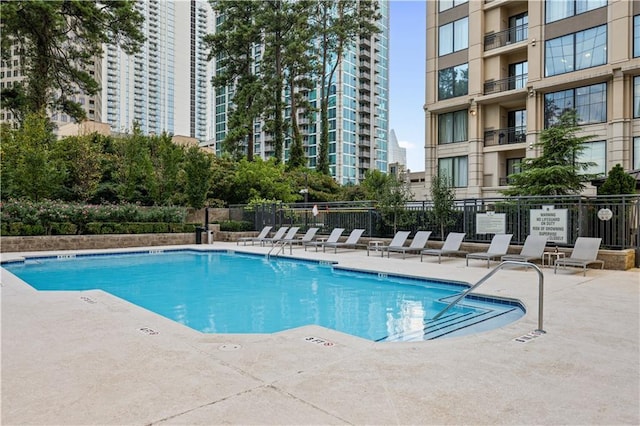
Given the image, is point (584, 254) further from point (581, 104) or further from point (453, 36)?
point (453, 36)

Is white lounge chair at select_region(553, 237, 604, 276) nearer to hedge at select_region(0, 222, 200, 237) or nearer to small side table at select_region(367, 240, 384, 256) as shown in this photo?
small side table at select_region(367, 240, 384, 256)

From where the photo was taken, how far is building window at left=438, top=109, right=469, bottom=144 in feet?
81.2

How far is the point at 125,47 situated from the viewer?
28.2 metres

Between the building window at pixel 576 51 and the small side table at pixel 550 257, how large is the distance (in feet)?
41.1

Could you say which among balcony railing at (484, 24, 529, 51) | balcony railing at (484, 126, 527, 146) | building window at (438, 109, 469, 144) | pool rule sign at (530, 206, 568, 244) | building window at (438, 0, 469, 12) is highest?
building window at (438, 0, 469, 12)

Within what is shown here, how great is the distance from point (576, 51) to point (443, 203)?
39.4 feet

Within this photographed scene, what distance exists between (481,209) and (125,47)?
2452 cm

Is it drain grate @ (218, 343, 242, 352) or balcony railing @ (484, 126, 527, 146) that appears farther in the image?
balcony railing @ (484, 126, 527, 146)

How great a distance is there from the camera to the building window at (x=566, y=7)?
2009 cm

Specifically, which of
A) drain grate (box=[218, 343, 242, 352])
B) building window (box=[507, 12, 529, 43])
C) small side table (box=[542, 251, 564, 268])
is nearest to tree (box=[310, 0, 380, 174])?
building window (box=[507, 12, 529, 43])

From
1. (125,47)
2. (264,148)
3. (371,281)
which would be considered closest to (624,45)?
(371,281)

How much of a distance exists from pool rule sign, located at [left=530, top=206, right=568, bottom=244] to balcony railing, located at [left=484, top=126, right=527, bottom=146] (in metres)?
11.9

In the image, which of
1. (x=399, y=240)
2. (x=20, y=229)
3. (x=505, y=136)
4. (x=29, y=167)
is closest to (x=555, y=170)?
(x=399, y=240)

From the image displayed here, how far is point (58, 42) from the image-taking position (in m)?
28.4
